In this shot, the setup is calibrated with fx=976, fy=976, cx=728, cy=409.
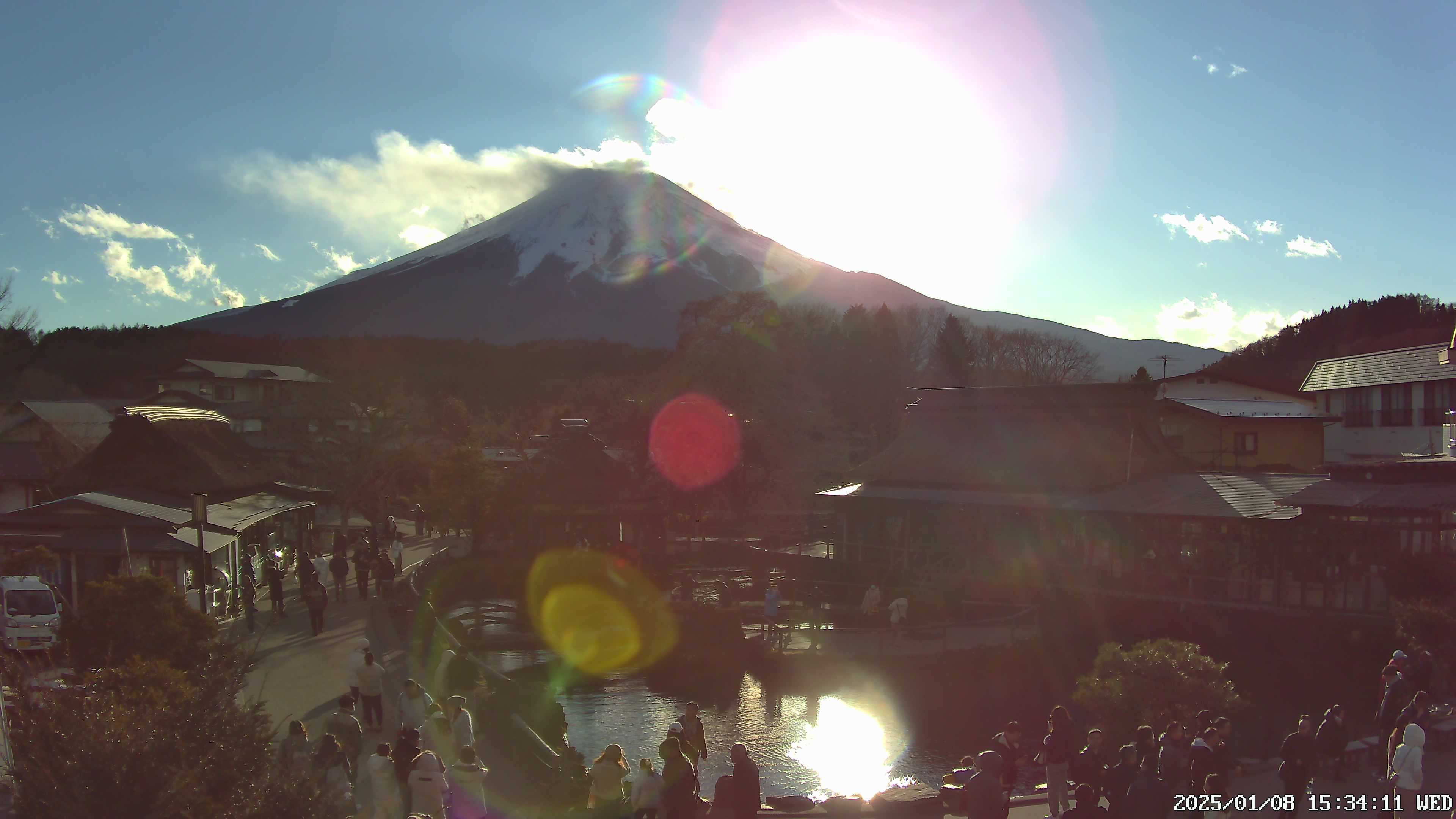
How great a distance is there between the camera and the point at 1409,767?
871cm

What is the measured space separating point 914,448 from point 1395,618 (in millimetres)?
16121

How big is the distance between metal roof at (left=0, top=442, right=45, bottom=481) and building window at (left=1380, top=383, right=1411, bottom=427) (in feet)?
158

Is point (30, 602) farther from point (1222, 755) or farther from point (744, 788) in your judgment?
point (1222, 755)

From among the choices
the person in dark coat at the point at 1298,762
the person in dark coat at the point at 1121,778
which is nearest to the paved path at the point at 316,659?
the person in dark coat at the point at 1121,778

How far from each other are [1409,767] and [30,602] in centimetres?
1785

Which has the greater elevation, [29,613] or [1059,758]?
[29,613]

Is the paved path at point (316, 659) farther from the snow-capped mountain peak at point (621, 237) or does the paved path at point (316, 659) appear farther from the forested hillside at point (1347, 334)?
the snow-capped mountain peak at point (621, 237)

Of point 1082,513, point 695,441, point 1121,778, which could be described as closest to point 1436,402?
point 1082,513

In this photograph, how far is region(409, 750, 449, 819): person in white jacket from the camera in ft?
26.6

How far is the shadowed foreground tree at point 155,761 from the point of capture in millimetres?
5887

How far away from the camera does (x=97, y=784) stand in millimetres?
5887

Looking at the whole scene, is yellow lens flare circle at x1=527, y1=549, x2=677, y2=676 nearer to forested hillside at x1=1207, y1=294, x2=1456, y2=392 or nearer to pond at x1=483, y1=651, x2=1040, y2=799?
pond at x1=483, y1=651, x2=1040, y2=799

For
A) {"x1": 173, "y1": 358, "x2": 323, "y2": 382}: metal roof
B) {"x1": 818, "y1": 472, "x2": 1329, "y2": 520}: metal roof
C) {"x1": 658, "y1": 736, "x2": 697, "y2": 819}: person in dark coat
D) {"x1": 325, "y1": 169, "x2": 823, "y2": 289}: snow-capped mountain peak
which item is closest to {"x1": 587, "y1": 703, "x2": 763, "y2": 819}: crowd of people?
{"x1": 658, "y1": 736, "x2": 697, "y2": 819}: person in dark coat

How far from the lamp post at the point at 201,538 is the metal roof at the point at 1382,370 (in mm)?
35976
